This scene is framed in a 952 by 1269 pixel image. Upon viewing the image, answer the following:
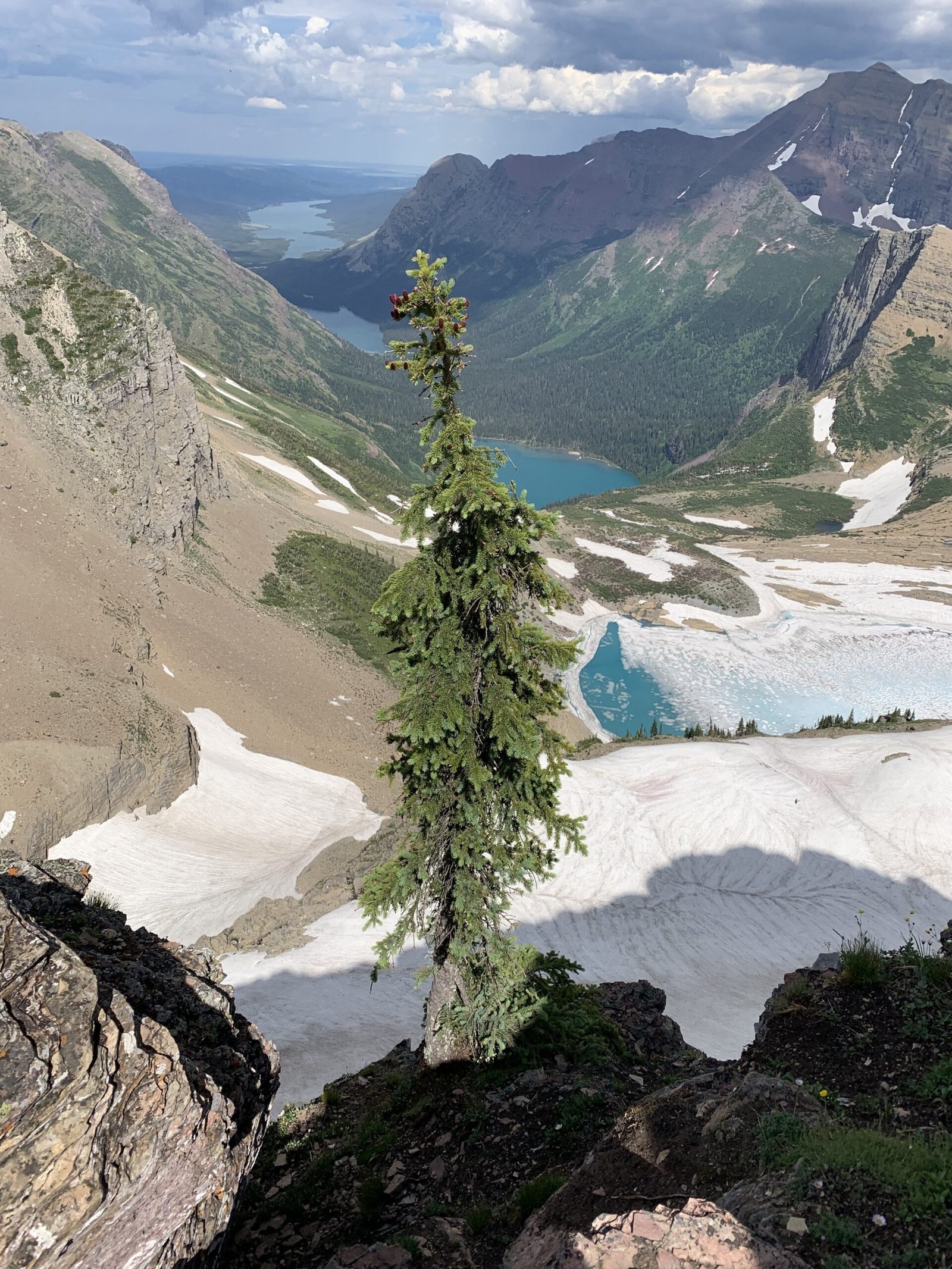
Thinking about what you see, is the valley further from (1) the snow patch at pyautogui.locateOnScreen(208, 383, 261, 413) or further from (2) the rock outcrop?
(1) the snow patch at pyautogui.locateOnScreen(208, 383, 261, 413)

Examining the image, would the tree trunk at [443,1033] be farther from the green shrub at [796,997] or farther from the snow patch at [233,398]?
the snow patch at [233,398]

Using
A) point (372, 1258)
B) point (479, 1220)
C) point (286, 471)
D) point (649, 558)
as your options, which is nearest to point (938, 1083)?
point (479, 1220)

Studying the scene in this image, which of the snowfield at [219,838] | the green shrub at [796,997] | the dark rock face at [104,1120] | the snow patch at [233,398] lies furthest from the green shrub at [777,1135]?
the snow patch at [233,398]

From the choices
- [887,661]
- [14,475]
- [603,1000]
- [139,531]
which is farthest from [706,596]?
[603,1000]

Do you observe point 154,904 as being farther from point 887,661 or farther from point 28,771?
point 887,661

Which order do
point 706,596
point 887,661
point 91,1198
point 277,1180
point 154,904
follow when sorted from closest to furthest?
1. point 91,1198
2. point 277,1180
3. point 154,904
4. point 887,661
5. point 706,596

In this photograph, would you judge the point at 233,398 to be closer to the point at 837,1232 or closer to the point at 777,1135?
the point at 777,1135
